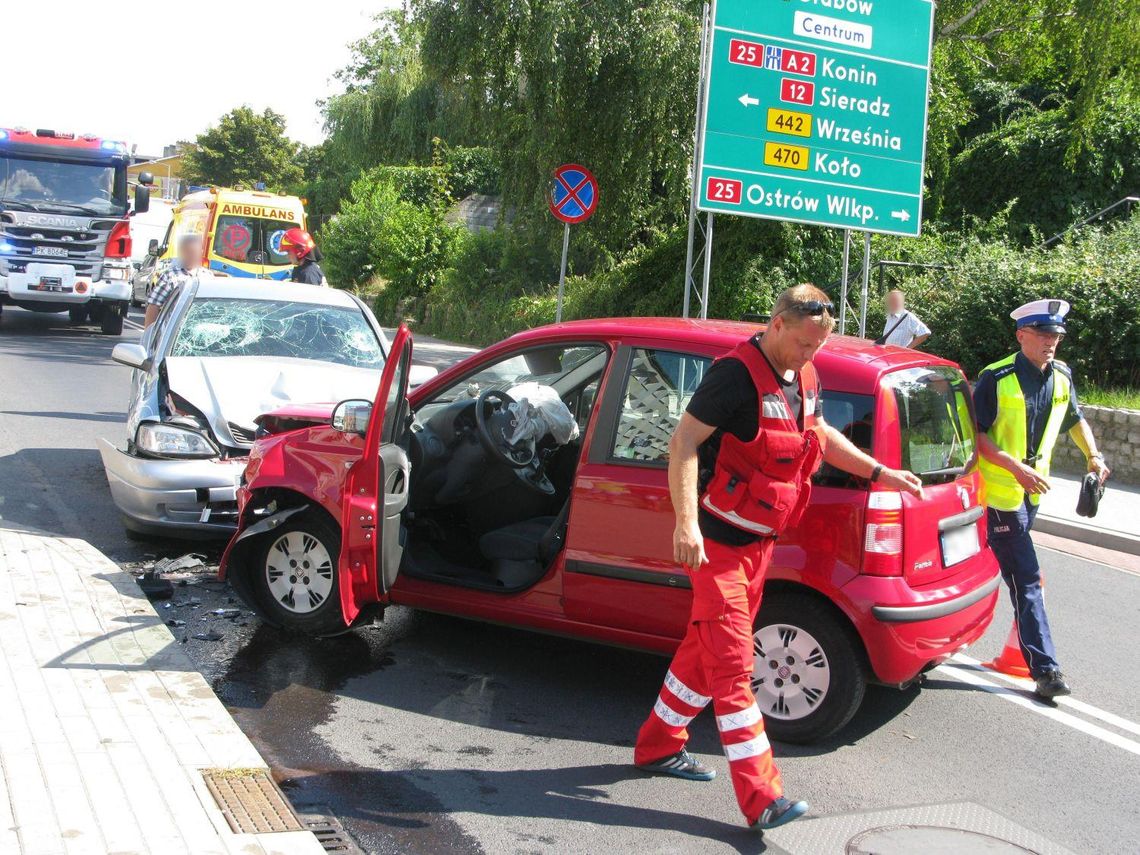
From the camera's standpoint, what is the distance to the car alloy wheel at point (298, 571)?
5504 millimetres

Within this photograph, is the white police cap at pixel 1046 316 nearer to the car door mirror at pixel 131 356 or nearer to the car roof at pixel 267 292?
the car roof at pixel 267 292

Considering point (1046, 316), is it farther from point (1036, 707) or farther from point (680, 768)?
point (680, 768)

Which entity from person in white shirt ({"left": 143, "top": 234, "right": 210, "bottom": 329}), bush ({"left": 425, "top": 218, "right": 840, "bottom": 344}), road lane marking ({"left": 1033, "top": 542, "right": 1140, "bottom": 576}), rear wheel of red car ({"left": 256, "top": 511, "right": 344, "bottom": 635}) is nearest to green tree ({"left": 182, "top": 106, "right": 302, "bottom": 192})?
bush ({"left": 425, "top": 218, "right": 840, "bottom": 344})

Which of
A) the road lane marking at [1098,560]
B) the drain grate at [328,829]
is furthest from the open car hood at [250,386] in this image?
the road lane marking at [1098,560]

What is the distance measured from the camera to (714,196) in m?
13.8

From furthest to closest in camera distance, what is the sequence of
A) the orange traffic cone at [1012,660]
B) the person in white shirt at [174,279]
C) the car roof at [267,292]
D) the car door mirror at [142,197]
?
the car door mirror at [142,197] < the person in white shirt at [174,279] < the car roof at [267,292] < the orange traffic cone at [1012,660]

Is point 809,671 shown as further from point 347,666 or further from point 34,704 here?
point 34,704

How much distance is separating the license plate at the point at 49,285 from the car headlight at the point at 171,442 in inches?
576

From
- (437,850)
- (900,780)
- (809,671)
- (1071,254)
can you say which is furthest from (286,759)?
(1071,254)

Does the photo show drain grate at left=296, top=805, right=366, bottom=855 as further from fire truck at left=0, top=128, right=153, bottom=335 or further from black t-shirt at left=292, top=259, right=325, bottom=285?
fire truck at left=0, top=128, right=153, bottom=335

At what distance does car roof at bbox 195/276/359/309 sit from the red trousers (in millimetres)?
5450

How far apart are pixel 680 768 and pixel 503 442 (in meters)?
1.83

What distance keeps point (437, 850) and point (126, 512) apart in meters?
4.12

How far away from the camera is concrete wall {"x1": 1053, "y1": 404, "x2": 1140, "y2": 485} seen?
12.3 meters
